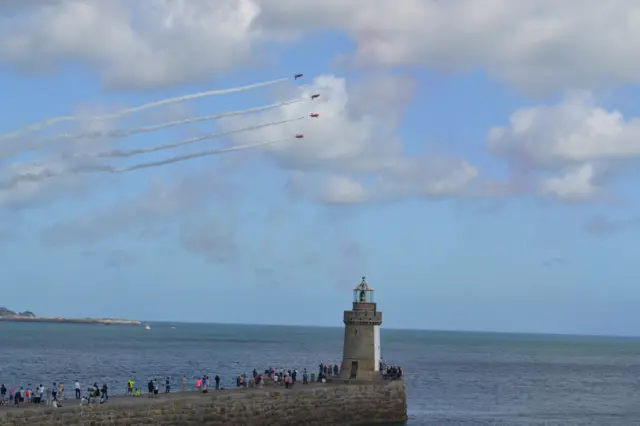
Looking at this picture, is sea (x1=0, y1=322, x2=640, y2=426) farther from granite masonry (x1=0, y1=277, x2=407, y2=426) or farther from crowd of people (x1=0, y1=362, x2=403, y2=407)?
crowd of people (x1=0, y1=362, x2=403, y2=407)

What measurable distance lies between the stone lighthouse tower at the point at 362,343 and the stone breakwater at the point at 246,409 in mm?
1545

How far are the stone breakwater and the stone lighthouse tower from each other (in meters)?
1.54

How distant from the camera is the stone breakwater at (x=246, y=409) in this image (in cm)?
4250

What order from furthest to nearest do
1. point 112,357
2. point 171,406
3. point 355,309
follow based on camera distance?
point 112,357 < point 355,309 < point 171,406

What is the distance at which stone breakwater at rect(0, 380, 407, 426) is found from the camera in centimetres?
4250

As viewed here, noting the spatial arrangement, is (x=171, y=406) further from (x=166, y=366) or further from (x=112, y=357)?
(x=112, y=357)

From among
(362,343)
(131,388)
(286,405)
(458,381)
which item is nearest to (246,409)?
(286,405)

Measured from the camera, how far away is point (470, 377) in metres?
120

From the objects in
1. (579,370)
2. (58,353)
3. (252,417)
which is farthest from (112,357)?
(252,417)

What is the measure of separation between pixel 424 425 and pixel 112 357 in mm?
91128

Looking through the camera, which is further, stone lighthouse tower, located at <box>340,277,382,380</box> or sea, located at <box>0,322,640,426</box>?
sea, located at <box>0,322,640,426</box>

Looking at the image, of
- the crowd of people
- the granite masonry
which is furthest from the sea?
the crowd of people

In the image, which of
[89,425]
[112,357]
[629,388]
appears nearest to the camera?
[89,425]

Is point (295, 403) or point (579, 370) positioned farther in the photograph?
point (579, 370)
